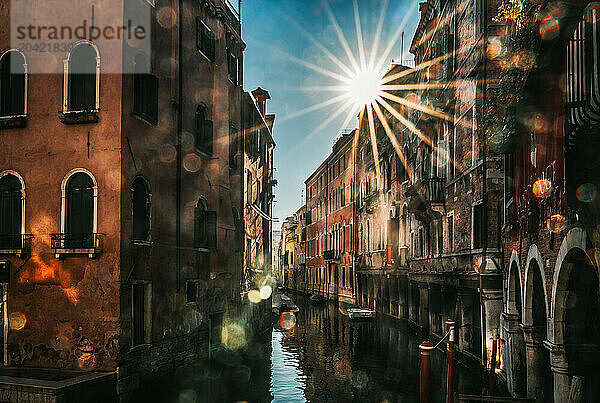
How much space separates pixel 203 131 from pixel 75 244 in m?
7.45

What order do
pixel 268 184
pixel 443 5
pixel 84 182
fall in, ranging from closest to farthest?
pixel 84 182 → pixel 443 5 → pixel 268 184

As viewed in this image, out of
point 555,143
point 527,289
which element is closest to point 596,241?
point 555,143

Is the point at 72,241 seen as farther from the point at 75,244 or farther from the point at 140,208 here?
the point at 140,208

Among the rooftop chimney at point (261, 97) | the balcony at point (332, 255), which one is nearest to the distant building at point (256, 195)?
the rooftop chimney at point (261, 97)

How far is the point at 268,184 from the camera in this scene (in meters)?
39.0

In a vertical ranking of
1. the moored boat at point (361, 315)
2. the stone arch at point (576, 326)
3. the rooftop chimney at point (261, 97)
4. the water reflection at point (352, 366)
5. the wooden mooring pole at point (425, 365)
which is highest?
the rooftop chimney at point (261, 97)

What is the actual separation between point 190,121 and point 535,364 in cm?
1286

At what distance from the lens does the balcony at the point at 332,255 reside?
53.8 m

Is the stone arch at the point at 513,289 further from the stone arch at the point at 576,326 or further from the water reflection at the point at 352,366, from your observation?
the stone arch at the point at 576,326

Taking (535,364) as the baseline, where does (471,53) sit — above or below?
above

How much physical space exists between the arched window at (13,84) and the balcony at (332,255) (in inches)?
1580

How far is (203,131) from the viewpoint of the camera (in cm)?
2061

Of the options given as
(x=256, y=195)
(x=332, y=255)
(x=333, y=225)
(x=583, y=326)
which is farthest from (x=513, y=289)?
(x=333, y=225)

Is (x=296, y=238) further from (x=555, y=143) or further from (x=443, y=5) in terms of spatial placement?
(x=555, y=143)
